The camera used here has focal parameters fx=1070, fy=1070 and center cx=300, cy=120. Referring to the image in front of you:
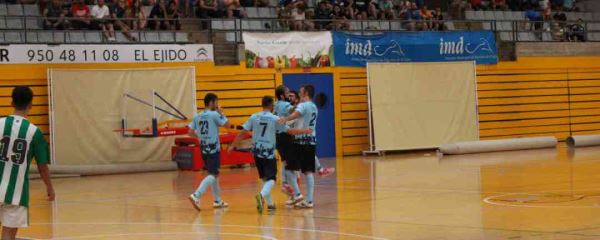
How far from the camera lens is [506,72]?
119 feet

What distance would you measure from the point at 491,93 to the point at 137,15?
12.8 m

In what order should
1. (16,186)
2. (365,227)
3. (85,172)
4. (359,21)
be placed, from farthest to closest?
(359,21) < (85,172) < (365,227) < (16,186)

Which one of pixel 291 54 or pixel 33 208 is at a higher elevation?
pixel 291 54

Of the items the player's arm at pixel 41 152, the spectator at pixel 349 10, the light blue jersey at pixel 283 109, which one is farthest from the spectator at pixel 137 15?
the player's arm at pixel 41 152

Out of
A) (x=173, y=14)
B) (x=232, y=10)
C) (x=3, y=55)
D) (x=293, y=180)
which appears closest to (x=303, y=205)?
(x=293, y=180)

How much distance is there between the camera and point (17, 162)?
1001 cm

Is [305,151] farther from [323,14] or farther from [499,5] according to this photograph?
[499,5]

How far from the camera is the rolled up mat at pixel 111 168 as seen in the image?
88.1 feet

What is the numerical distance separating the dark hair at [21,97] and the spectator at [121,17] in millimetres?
19219

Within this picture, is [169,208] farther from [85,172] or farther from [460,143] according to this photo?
[460,143]

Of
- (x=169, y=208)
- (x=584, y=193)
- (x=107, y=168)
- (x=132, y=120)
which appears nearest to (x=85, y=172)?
(x=107, y=168)

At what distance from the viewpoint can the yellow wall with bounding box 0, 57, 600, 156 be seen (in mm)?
29688

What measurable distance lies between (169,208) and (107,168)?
10111 mm

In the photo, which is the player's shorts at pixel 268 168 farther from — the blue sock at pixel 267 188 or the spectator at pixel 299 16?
the spectator at pixel 299 16
